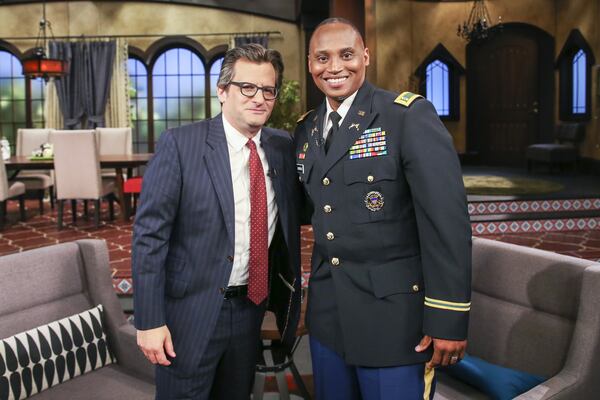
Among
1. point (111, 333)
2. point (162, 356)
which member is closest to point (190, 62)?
point (111, 333)

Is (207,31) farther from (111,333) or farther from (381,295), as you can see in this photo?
(381,295)

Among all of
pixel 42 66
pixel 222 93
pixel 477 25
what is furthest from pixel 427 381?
pixel 477 25

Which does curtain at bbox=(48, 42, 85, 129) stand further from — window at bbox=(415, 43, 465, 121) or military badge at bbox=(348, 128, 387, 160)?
military badge at bbox=(348, 128, 387, 160)

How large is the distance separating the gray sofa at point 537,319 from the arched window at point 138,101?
9462 mm

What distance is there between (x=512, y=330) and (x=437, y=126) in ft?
3.56

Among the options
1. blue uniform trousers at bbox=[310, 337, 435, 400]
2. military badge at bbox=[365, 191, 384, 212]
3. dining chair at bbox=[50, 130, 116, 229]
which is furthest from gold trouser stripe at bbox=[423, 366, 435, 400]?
dining chair at bbox=[50, 130, 116, 229]

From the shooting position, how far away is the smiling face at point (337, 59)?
1529mm

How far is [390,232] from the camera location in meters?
1.52

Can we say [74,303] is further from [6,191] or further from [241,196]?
[6,191]

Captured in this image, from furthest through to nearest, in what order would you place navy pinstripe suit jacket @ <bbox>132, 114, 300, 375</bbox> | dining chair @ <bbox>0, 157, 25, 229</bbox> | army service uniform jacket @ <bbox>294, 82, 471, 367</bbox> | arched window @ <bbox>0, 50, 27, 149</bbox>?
arched window @ <bbox>0, 50, 27, 149</bbox> → dining chair @ <bbox>0, 157, 25, 229</bbox> → navy pinstripe suit jacket @ <bbox>132, 114, 300, 375</bbox> → army service uniform jacket @ <bbox>294, 82, 471, 367</bbox>

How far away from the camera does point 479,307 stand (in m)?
2.39

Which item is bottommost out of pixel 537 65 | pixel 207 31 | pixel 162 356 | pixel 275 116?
pixel 162 356

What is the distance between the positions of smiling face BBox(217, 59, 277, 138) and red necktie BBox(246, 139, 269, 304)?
0.32 ft

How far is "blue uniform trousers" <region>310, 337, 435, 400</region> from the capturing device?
151cm
